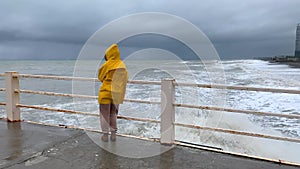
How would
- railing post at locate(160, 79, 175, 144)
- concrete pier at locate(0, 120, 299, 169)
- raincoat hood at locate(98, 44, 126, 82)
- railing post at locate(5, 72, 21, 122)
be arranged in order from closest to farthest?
concrete pier at locate(0, 120, 299, 169)
raincoat hood at locate(98, 44, 126, 82)
railing post at locate(160, 79, 175, 144)
railing post at locate(5, 72, 21, 122)

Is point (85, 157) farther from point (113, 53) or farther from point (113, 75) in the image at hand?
point (113, 53)

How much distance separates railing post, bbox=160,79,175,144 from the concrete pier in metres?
0.25

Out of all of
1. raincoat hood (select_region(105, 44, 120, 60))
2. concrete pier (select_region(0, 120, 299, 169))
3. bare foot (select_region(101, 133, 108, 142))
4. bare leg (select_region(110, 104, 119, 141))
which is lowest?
concrete pier (select_region(0, 120, 299, 169))

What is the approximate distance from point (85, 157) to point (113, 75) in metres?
1.17

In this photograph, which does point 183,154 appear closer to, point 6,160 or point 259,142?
point 6,160

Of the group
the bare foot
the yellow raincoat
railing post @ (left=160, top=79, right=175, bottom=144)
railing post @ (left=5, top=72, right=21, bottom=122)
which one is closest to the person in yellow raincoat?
the yellow raincoat

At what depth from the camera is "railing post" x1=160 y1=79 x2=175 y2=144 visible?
3.99m

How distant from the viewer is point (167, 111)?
4027 mm

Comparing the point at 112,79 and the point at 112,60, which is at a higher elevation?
the point at 112,60

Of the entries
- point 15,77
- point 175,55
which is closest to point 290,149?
point 175,55

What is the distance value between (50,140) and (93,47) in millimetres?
1649

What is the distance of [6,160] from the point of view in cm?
338

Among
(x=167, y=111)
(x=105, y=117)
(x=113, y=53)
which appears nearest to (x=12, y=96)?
(x=105, y=117)

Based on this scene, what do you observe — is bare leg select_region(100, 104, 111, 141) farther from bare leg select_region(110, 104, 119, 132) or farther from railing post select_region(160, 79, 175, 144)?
railing post select_region(160, 79, 175, 144)
